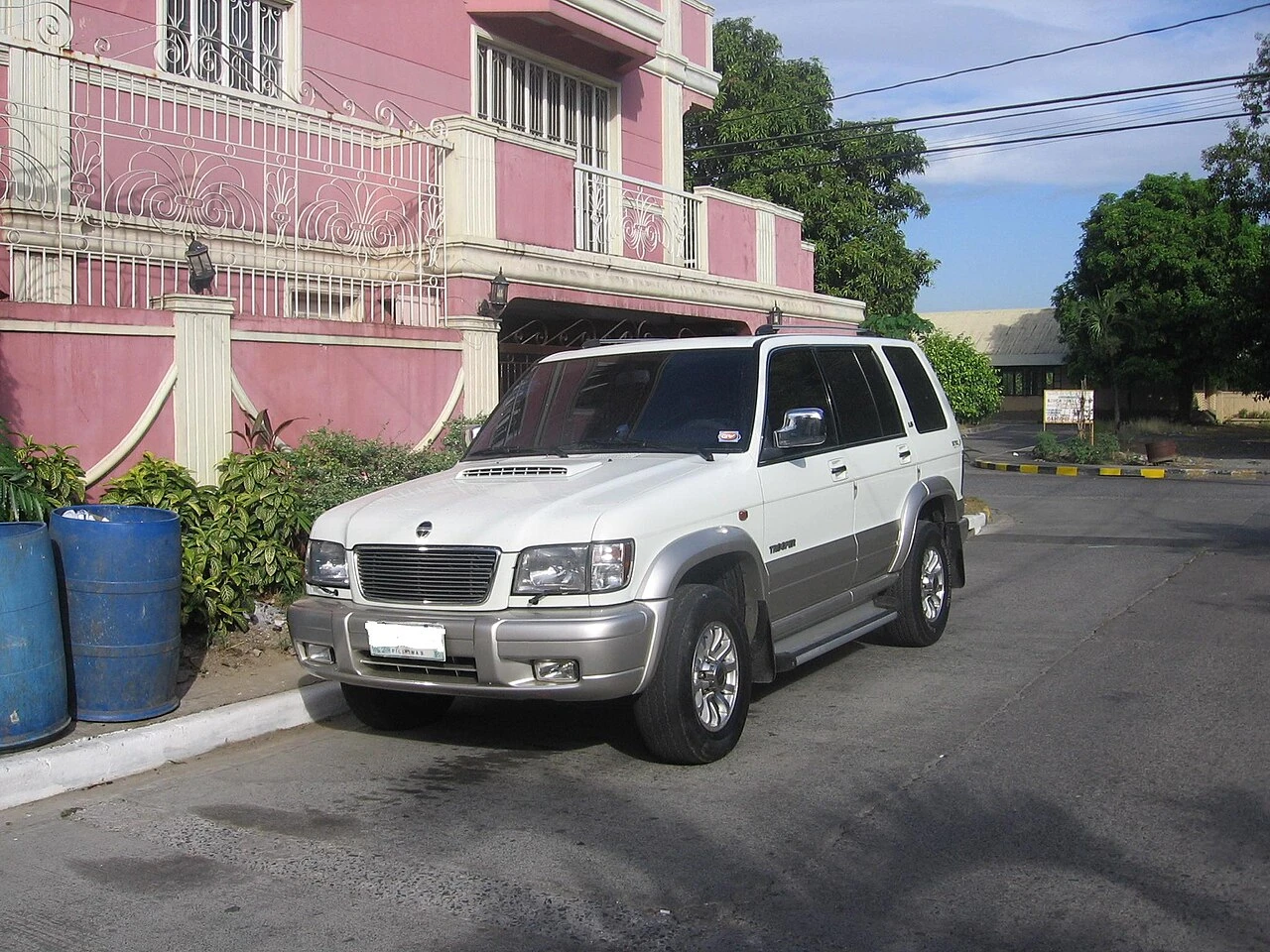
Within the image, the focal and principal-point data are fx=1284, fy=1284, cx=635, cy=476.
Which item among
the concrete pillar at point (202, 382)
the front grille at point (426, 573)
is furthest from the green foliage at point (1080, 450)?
the front grille at point (426, 573)

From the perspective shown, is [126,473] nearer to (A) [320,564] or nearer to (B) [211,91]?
(A) [320,564]

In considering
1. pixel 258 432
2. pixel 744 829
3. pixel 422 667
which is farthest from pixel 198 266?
pixel 744 829

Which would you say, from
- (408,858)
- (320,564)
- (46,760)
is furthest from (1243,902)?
(46,760)

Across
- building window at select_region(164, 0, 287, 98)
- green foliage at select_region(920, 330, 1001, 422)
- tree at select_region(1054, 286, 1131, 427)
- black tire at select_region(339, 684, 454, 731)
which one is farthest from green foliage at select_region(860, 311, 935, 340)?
black tire at select_region(339, 684, 454, 731)

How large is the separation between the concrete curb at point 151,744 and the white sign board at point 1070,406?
996 inches

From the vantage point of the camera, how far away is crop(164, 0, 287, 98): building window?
1108 centimetres

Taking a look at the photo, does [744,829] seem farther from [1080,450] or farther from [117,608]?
[1080,450]

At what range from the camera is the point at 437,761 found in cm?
602

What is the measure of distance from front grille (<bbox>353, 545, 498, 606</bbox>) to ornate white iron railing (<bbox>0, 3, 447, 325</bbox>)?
398 centimetres

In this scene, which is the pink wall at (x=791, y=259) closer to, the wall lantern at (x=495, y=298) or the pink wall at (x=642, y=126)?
the pink wall at (x=642, y=126)

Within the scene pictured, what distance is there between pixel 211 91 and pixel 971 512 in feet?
32.8

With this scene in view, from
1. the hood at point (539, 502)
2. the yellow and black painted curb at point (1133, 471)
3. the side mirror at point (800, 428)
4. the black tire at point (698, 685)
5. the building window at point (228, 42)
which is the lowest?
the black tire at point (698, 685)

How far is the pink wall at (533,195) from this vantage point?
1127 centimetres

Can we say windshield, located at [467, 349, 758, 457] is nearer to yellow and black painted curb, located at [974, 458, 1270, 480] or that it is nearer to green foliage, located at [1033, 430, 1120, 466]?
yellow and black painted curb, located at [974, 458, 1270, 480]
